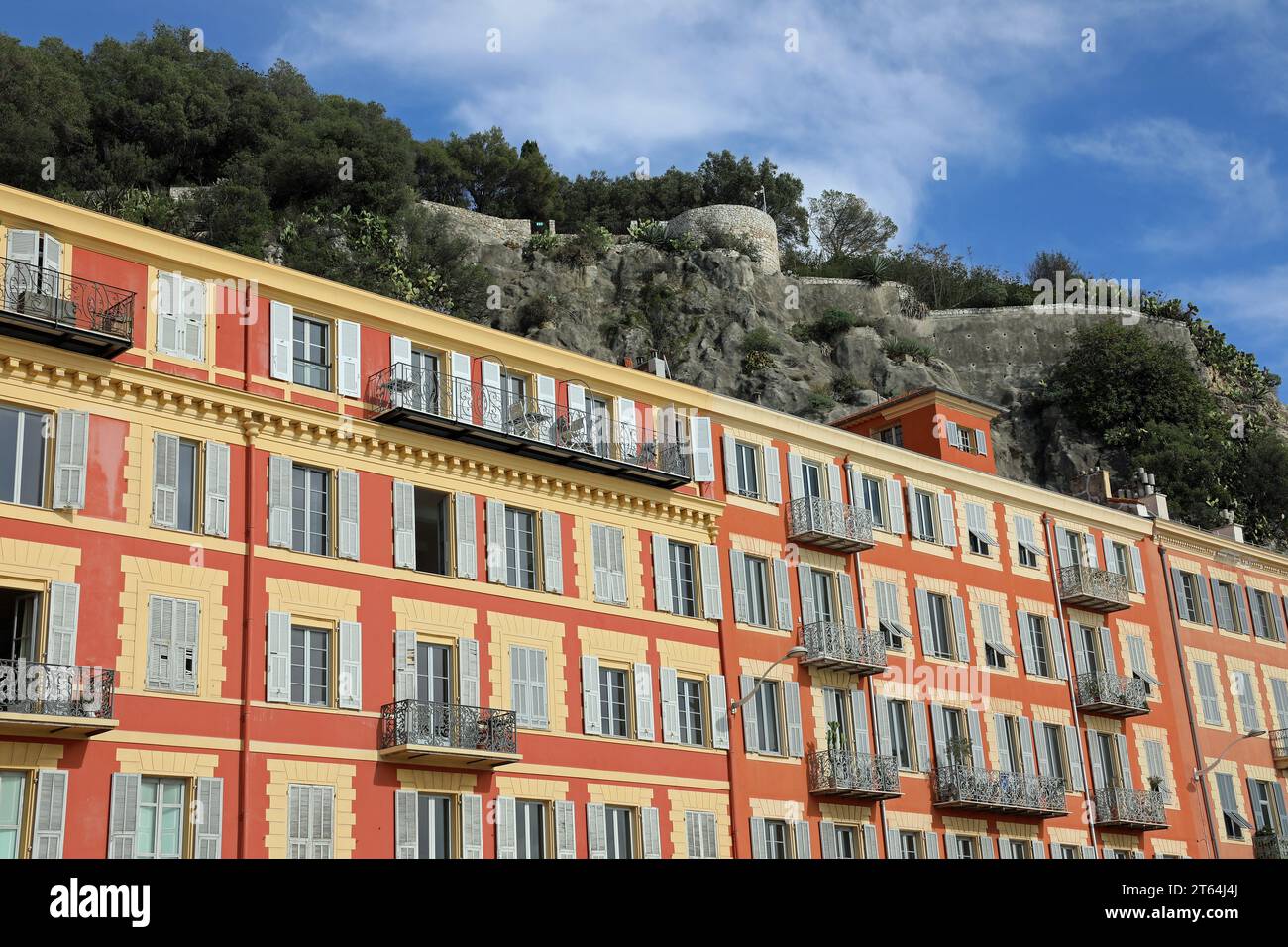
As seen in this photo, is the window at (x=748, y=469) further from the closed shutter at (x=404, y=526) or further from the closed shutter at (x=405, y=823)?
the closed shutter at (x=405, y=823)

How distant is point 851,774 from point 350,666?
14.2 meters

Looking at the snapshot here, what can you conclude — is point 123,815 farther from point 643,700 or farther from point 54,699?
point 643,700

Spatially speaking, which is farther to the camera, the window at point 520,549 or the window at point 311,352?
the window at point 520,549

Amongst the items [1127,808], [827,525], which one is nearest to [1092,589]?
[1127,808]

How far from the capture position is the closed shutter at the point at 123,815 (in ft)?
85.9

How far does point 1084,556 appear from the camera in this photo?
5003 cm

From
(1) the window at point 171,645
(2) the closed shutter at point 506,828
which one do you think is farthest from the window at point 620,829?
(1) the window at point 171,645

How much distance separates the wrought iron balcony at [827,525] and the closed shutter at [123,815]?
1945 cm

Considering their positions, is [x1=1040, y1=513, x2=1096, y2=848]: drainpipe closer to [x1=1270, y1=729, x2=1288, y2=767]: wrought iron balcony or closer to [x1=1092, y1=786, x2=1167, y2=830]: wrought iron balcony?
[x1=1092, y1=786, x2=1167, y2=830]: wrought iron balcony

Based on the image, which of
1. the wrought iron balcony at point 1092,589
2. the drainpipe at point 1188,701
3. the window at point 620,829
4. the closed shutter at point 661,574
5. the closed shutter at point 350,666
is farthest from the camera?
the drainpipe at point 1188,701

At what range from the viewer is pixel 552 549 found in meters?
35.4

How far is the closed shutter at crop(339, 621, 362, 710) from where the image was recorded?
30.3m
